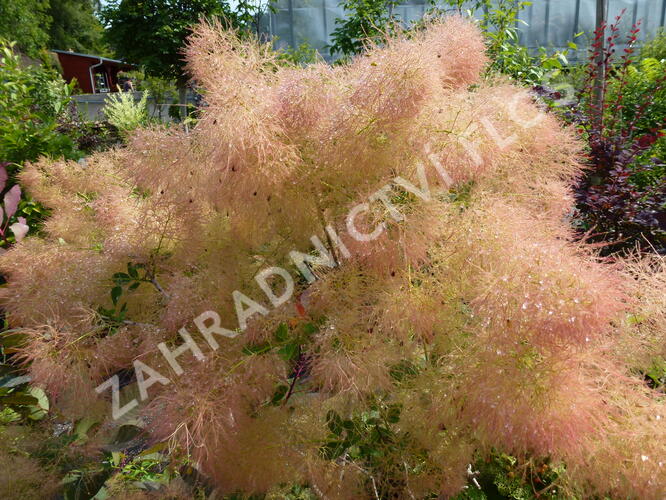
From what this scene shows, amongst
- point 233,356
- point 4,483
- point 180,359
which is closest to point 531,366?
point 233,356

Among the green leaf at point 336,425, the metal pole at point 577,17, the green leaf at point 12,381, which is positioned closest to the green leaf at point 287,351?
the green leaf at point 336,425

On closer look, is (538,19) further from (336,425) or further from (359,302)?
(336,425)

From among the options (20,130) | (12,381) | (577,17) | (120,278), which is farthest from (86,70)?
(120,278)

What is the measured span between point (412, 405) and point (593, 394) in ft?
1.26

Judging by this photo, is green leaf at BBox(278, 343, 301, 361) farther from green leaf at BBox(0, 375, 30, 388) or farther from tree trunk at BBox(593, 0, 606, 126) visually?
tree trunk at BBox(593, 0, 606, 126)

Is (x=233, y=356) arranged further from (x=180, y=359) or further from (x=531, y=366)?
(x=531, y=366)

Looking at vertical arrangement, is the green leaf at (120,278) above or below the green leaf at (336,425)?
above

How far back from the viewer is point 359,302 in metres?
1.01

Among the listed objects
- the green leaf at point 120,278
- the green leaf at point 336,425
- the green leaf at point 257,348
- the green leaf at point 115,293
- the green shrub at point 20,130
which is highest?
the green shrub at point 20,130

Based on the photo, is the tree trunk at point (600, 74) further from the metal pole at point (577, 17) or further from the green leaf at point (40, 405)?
the metal pole at point (577, 17)

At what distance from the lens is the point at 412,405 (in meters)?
1.11

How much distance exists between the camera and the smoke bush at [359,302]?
2.81 feet

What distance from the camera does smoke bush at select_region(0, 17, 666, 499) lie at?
855 millimetres

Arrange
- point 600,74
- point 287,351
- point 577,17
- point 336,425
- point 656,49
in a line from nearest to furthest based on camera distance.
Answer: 1. point 287,351
2. point 336,425
3. point 600,74
4. point 656,49
5. point 577,17
